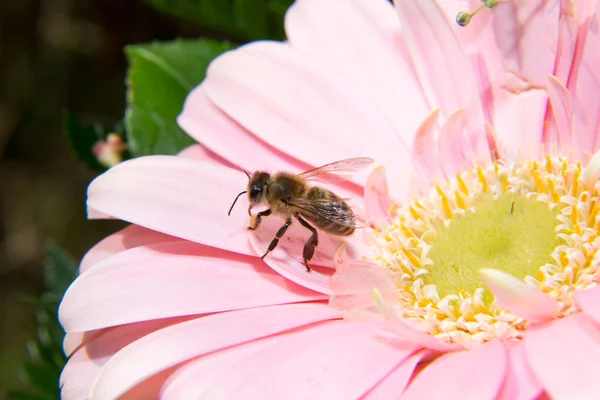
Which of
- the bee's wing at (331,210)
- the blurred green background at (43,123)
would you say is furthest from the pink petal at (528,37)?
the blurred green background at (43,123)

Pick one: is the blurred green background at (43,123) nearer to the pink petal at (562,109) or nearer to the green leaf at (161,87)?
the green leaf at (161,87)

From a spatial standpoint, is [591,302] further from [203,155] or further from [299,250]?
[203,155]

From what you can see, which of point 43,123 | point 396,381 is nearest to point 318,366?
point 396,381

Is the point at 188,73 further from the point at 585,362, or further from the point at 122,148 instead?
the point at 585,362

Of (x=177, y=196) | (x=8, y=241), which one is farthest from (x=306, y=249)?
(x=8, y=241)

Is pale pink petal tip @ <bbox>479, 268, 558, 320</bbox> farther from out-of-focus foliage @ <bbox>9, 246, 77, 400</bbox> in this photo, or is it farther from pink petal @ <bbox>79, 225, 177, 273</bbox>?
out-of-focus foliage @ <bbox>9, 246, 77, 400</bbox>
